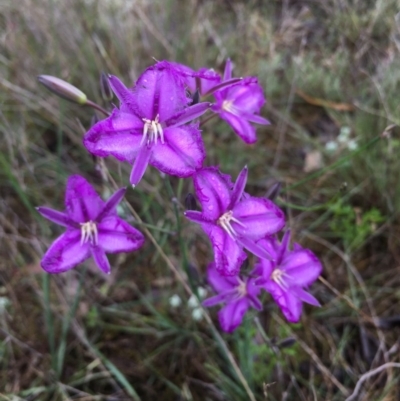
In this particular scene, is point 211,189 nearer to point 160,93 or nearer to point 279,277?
point 160,93

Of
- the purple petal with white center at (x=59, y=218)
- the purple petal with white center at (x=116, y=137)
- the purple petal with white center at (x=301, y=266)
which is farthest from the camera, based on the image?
the purple petal with white center at (x=301, y=266)

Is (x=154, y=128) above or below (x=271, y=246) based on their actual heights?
above

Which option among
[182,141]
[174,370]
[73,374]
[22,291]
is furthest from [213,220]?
[22,291]

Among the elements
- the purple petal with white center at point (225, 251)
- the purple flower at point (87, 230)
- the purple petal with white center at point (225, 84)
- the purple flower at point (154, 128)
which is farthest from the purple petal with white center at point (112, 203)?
the purple petal with white center at point (225, 84)

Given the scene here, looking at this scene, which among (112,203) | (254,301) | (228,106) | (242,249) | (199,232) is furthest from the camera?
(199,232)

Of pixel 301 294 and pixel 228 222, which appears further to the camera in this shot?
pixel 301 294

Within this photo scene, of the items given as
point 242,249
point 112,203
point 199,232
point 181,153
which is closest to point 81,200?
point 112,203

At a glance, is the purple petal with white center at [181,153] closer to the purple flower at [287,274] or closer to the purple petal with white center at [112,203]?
the purple petal with white center at [112,203]
